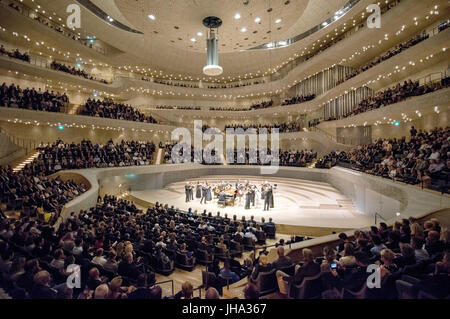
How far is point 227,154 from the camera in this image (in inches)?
1008

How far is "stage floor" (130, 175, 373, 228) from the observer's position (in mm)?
9878

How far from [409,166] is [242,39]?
1078 centimetres

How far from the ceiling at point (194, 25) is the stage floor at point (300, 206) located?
935 cm

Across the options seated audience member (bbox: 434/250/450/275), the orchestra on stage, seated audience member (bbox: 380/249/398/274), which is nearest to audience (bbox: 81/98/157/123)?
the orchestra on stage

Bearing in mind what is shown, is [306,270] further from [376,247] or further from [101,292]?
[101,292]

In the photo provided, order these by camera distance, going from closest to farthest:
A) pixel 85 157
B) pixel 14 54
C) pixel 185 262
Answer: pixel 185 262 → pixel 14 54 → pixel 85 157

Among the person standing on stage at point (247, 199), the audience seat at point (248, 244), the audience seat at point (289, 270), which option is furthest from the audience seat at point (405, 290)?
the person standing on stage at point (247, 199)

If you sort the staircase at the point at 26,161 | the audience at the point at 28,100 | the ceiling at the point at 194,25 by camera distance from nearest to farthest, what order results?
the ceiling at the point at 194,25, the staircase at the point at 26,161, the audience at the point at 28,100

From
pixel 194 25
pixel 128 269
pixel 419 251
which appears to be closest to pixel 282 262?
pixel 419 251

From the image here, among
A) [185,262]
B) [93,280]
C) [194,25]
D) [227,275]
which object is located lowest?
[185,262]

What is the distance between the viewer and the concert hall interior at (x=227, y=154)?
12.9 ft

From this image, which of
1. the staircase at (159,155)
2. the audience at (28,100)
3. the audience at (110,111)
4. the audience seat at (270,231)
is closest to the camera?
the audience seat at (270,231)

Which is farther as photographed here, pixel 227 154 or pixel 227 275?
pixel 227 154

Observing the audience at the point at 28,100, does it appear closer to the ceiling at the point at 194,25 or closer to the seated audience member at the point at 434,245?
the ceiling at the point at 194,25
